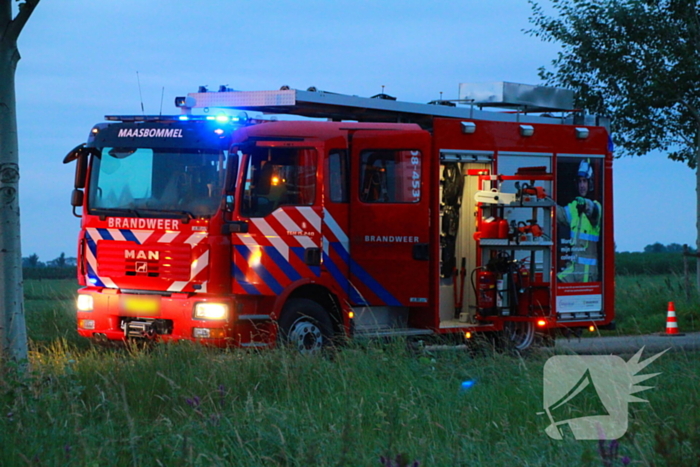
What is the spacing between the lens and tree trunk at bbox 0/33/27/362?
28.4 ft

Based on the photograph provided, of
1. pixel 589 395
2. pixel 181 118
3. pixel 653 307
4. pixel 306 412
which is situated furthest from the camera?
pixel 653 307

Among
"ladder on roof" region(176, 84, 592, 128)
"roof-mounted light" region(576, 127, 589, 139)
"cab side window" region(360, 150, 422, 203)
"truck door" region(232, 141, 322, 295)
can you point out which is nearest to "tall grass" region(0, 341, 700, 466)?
"truck door" region(232, 141, 322, 295)

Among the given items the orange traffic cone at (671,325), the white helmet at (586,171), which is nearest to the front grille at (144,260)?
the white helmet at (586,171)

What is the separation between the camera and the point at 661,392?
780cm

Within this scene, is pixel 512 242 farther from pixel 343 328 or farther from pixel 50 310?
pixel 50 310

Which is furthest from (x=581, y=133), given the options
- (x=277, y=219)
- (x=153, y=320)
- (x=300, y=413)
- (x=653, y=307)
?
(x=653, y=307)

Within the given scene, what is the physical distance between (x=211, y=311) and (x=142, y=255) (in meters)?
1.15

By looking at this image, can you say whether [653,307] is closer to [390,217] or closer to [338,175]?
[390,217]

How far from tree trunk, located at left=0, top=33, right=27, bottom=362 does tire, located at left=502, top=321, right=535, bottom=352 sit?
654cm

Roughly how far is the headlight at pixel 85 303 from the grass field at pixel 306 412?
1413 millimetres

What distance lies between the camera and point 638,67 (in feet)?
67.4

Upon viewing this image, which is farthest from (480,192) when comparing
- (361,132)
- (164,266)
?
(164,266)

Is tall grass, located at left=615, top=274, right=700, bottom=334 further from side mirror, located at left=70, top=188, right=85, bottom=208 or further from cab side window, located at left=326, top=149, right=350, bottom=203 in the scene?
side mirror, located at left=70, top=188, right=85, bottom=208

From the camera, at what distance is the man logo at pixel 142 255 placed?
10867 mm
